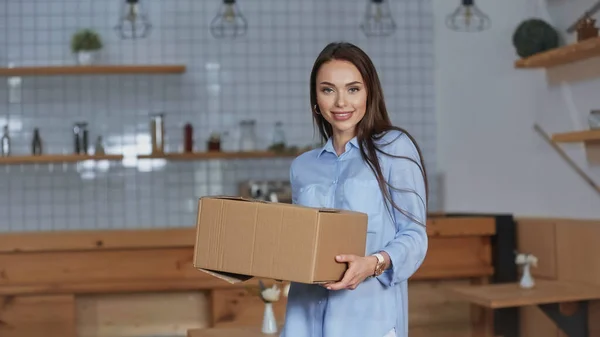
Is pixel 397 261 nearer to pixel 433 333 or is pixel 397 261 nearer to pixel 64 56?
pixel 433 333

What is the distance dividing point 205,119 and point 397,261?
361 cm

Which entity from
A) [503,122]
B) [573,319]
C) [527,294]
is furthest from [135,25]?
[573,319]

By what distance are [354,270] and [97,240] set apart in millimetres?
2625

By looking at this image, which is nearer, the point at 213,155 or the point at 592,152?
the point at 592,152

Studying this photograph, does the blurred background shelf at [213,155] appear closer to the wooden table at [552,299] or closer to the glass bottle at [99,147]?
the glass bottle at [99,147]

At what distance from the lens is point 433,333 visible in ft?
14.2

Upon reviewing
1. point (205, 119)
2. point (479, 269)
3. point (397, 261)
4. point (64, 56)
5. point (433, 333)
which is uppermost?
point (64, 56)

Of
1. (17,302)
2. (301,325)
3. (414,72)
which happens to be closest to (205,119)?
(414,72)

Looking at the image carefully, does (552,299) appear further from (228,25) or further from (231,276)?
(228,25)

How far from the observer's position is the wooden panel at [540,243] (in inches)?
157

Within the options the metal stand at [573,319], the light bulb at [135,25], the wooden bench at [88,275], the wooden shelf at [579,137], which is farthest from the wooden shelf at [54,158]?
the metal stand at [573,319]


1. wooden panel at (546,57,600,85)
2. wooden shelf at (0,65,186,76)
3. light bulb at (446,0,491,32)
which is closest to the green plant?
wooden shelf at (0,65,186,76)

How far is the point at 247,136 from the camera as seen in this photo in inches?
198

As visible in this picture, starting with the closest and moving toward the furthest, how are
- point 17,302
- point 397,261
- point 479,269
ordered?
1. point 397,261
2. point 17,302
3. point 479,269
